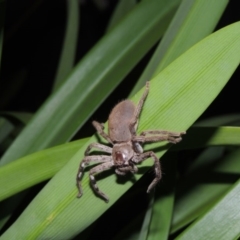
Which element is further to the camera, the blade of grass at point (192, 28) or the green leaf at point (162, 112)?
the blade of grass at point (192, 28)

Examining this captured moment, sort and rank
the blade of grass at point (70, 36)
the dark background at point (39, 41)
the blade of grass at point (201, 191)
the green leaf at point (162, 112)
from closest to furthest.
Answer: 1. the green leaf at point (162, 112)
2. the blade of grass at point (201, 191)
3. the blade of grass at point (70, 36)
4. the dark background at point (39, 41)

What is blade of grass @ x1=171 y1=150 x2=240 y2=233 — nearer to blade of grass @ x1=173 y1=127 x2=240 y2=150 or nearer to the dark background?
blade of grass @ x1=173 y1=127 x2=240 y2=150

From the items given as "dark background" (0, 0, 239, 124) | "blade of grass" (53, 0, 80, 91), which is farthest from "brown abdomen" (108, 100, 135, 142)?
"dark background" (0, 0, 239, 124)

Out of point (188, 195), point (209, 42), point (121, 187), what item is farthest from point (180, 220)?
point (209, 42)

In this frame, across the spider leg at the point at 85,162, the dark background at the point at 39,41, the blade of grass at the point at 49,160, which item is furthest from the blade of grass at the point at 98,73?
the dark background at the point at 39,41

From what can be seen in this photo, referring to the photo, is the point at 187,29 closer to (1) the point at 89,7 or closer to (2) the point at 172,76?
(2) the point at 172,76

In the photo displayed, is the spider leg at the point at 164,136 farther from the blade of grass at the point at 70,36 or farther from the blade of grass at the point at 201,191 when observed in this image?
the blade of grass at the point at 70,36

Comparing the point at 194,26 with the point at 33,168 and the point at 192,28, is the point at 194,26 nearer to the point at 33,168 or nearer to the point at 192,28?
the point at 192,28
